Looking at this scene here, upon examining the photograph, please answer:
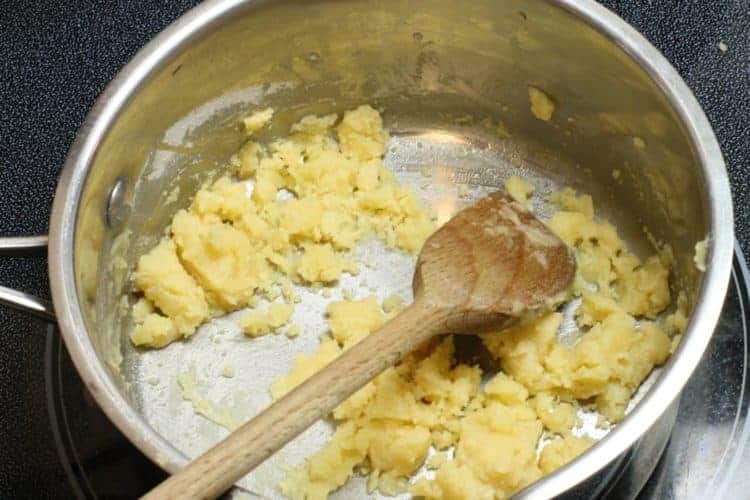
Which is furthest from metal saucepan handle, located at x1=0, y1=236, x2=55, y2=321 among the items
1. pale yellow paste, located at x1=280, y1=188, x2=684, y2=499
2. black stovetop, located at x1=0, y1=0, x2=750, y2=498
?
pale yellow paste, located at x1=280, y1=188, x2=684, y2=499

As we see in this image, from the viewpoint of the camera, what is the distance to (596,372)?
1061mm

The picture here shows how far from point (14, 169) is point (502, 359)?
734 millimetres

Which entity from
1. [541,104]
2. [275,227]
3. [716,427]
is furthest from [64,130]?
[716,427]

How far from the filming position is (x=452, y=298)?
1029 mm

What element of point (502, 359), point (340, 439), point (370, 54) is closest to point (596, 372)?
point (502, 359)

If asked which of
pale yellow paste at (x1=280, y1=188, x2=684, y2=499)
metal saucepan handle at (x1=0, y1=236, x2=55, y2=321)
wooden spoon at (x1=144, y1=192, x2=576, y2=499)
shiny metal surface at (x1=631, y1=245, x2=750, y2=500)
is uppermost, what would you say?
metal saucepan handle at (x1=0, y1=236, x2=55, y2=321)

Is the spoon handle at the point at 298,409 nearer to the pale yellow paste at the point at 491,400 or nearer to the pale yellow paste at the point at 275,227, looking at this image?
the pale yellow paste at the point at 491,400

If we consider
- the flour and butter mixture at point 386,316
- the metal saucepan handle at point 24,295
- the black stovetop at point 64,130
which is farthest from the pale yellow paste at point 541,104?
the metal saucepan handle at point 24,295

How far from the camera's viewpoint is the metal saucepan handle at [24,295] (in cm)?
92

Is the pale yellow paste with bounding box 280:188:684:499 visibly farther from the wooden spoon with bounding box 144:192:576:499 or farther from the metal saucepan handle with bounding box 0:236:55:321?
the metal saucepan handle with bounding box 0:236:55:321

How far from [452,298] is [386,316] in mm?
177

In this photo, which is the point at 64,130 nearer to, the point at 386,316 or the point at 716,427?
the point at 386,316

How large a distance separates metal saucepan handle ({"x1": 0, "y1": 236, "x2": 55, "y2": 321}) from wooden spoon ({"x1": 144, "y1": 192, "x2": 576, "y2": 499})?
268 millimetres

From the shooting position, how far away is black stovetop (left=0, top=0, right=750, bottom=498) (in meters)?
1.07
